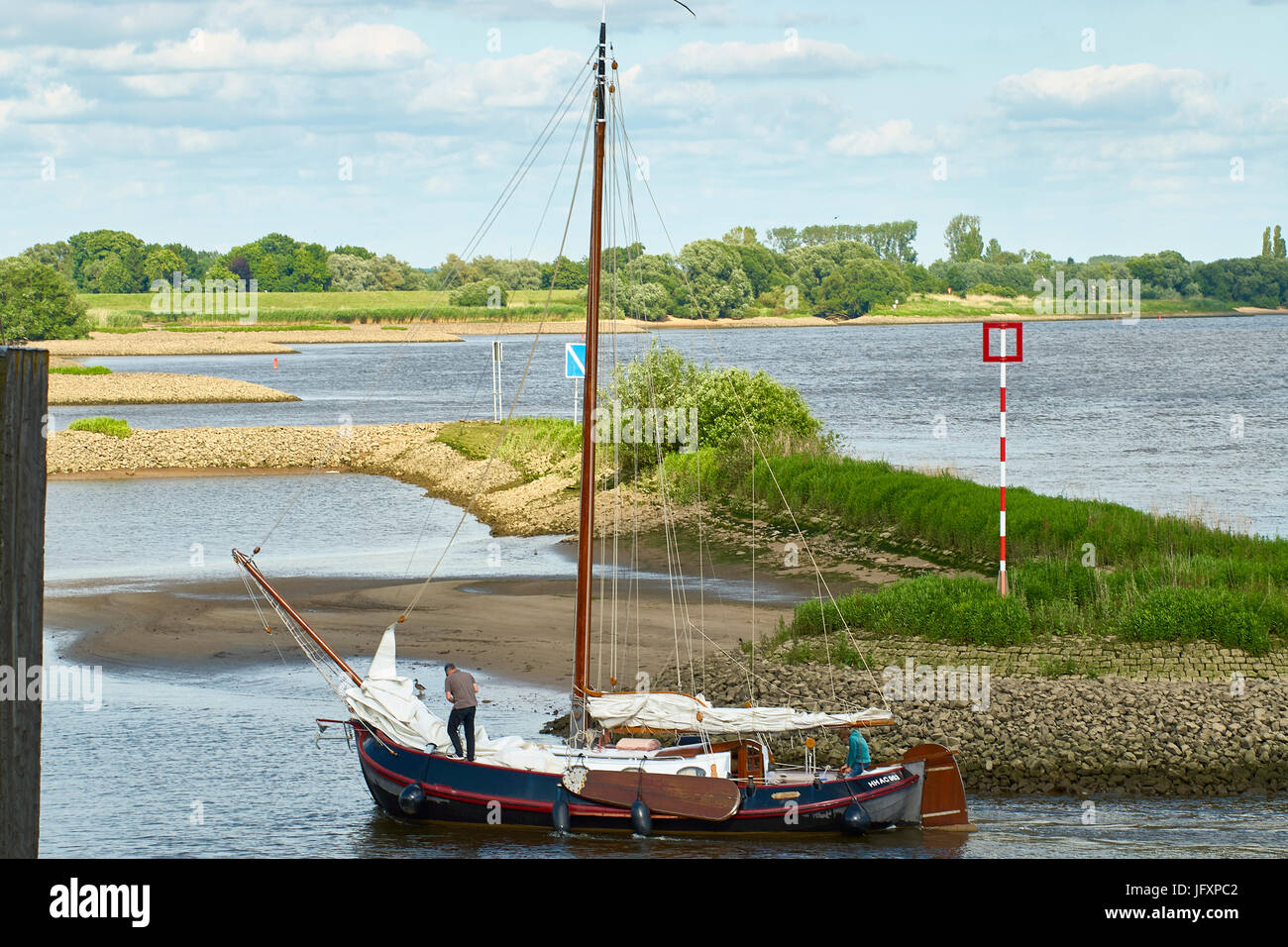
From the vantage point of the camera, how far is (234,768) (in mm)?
20422

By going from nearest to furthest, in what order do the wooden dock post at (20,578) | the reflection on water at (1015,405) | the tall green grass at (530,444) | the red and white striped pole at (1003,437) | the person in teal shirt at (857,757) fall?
1. the wooden dock post at (20,578)
2. the person in teal shirt at (857,757)
3. the red and white striped pole at (1003,437)
4. the tall green grass at (530,444)
5. the reflection on water at (1015,405)

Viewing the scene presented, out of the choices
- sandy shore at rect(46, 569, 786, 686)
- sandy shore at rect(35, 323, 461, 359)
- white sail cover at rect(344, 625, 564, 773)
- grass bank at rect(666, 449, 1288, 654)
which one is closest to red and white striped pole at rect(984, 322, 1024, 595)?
grass bank at rect(666, 449, 1288, 654)

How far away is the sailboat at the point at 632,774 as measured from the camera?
17.2 metres

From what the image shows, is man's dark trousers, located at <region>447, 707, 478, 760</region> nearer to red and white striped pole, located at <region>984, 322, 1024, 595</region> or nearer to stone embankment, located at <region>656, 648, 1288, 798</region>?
stone embankment, located at <region>656, 648, 1288, 798</region>

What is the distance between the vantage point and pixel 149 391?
324ft

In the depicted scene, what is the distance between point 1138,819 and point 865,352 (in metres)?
158

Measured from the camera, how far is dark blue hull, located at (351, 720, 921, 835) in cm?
1716

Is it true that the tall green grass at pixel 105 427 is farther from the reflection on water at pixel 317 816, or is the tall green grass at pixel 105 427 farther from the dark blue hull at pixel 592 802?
the dark blue hull at pixel 592 802

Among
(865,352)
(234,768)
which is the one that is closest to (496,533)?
(234,768)

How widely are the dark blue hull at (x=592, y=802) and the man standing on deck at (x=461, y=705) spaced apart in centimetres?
30

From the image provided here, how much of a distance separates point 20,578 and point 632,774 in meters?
12.6

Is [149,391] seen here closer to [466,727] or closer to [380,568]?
[380,568]

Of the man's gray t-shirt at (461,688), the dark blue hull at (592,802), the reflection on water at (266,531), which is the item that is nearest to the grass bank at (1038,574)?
the dark blue hull at (592,802)
